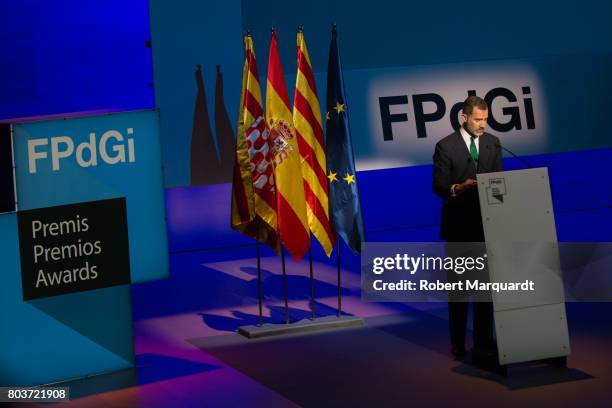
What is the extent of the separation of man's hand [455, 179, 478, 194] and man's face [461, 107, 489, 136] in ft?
1.02

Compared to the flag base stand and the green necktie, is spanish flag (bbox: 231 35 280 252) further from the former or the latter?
the green necktie

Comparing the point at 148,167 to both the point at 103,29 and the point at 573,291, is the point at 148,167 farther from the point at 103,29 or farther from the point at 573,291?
the point at 103,29

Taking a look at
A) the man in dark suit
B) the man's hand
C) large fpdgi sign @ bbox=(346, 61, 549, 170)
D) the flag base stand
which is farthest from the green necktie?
large fpdgi sign @ bbox=(346, 61, 549, 170)

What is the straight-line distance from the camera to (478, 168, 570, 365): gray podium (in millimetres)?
5473

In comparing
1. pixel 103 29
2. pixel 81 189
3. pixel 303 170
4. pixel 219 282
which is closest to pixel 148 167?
pixel 81 189

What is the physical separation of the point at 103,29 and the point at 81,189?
16.4 ft

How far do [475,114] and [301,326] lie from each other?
2061mm

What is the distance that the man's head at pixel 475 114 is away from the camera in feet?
18.8

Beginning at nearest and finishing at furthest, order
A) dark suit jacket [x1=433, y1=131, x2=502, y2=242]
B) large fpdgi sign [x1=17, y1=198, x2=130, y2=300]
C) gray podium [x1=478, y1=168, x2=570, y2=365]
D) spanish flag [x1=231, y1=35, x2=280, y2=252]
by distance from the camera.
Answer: gray podium [x1=478, y1=168, x2=570, y2=365], large fpdgi sign [x1=17, y1=198, x2=130, y2=300], dark suit jacket [x1=433, y1=131, x2=502, y2=242], spanish flag [x1=231, y1=35, x2=280, y2=252]

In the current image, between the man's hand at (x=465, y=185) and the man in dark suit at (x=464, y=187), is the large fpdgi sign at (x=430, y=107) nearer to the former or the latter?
the man in dark suit at (x=464, y=187)

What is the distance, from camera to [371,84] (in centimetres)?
1198

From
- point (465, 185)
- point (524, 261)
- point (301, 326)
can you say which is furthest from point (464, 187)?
point (301, 326)

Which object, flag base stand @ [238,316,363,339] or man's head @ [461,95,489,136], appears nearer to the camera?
man's head @ [461,95,489,136]

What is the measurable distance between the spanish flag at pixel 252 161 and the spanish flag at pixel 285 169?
0.18 ft
